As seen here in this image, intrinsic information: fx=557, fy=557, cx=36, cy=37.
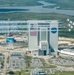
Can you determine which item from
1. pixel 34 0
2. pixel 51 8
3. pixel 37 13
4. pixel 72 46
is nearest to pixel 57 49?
pixel 72 46

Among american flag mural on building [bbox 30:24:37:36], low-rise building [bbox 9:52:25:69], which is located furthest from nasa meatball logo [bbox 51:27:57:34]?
low-rise building [bbox 9:52:25:69]

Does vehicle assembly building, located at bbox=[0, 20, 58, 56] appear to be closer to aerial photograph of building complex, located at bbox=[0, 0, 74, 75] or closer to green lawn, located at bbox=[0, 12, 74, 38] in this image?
aerial photograph of building complex, located at bbox=[0, 0, 74, 75]

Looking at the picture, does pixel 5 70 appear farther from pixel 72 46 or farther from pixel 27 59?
pixel 72 46

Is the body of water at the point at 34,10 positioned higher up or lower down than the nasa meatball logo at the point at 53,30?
higher up

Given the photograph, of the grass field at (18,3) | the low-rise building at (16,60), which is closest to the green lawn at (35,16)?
the grass field at (18,3)

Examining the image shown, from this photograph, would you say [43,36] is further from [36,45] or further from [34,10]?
[34,10]

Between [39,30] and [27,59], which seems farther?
[39,30]

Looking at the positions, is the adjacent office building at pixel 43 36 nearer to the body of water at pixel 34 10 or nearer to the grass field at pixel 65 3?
the body of water at pixel 34 10

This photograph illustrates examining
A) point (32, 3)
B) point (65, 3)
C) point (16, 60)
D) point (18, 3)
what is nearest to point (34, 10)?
point (32, 3)
